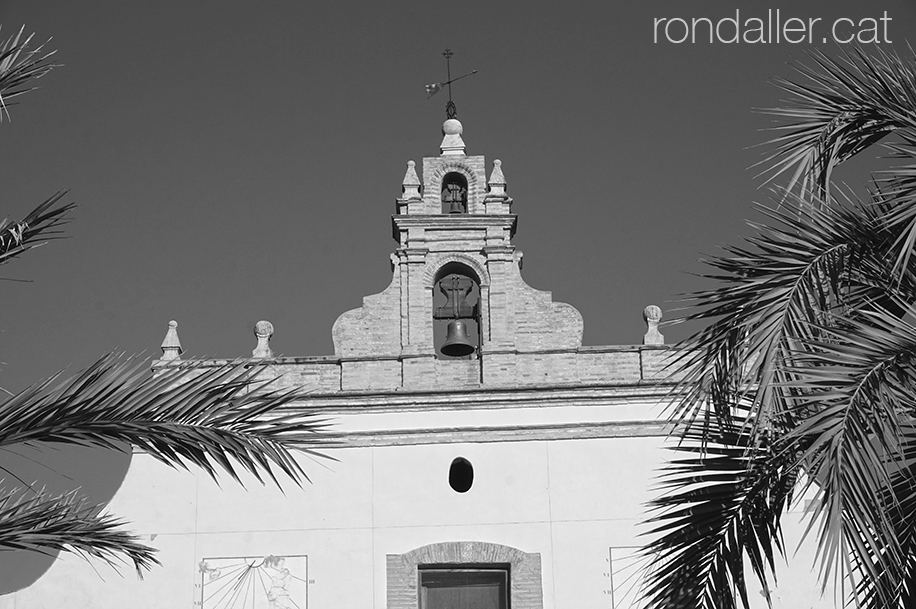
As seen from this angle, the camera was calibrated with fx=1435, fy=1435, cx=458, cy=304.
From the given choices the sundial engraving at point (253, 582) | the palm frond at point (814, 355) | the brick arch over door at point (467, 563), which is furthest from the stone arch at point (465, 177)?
the palm frond at point (814, 355)

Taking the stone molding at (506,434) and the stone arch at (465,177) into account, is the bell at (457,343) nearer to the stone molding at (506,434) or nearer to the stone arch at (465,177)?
the stone molding at (506,434)

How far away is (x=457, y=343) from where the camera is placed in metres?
17.7

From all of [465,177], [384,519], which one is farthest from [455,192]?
[384,519]

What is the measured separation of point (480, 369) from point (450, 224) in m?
1.92

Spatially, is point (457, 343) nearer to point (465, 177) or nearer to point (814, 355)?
point (465, 177)

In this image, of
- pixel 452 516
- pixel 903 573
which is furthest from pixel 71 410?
pixel 452 516

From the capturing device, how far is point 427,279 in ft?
58.4

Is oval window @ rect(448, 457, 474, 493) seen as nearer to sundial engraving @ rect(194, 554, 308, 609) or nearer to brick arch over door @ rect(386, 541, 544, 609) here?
brick arch over door @ rect(386, 541, 544, 609)

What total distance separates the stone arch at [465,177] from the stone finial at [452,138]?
1.05 feet

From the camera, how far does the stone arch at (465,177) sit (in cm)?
1825

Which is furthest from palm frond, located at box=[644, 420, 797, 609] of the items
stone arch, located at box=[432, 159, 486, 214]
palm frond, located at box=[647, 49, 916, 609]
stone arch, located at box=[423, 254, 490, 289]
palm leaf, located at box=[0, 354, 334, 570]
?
stone arch, located at box=[432, 159, 486, 214]

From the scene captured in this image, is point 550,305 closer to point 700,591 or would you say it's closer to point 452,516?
point 452,516

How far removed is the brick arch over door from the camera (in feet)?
53.4

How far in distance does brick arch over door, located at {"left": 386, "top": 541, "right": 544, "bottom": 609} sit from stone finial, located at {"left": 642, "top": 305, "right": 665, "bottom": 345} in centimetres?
307
